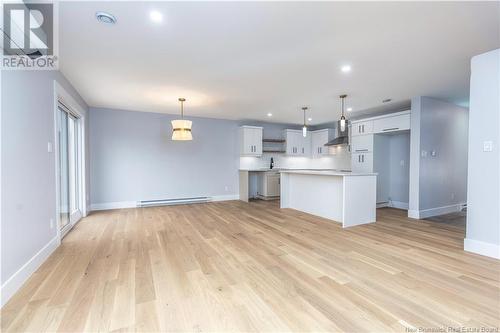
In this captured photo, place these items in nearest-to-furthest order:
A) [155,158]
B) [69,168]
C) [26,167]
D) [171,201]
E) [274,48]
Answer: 1. [26,167]
2. [274,48]
3. [69,168]
4. [155,158]
5. [171,201]

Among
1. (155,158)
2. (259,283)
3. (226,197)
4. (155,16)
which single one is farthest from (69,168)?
(259,283)

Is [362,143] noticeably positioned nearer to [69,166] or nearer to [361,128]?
[361,128]

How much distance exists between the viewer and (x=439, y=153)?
4934 mm

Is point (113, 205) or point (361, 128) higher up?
point (361, 128)

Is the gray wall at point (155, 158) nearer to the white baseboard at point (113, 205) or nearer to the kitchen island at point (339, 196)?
the white baseboard at point (113, 205)

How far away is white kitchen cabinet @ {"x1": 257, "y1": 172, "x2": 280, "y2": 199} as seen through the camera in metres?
7.06

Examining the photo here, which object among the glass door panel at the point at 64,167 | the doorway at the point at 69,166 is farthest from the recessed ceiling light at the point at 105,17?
the glass door panel at the point at 64,167

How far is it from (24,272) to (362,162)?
652 cm

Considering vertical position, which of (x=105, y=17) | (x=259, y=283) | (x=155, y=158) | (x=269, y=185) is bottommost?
(x=259, y=283)

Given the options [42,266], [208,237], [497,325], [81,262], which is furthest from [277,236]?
[42,266]

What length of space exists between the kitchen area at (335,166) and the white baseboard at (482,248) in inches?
60.1

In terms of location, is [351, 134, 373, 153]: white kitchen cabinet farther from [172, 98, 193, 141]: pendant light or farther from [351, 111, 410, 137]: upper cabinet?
[172, 98, 193, 141]: pendant light

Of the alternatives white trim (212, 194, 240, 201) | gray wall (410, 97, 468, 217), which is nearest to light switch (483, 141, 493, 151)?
gray wall (410, 97, 468, 217)

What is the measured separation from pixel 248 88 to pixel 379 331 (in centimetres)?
376
